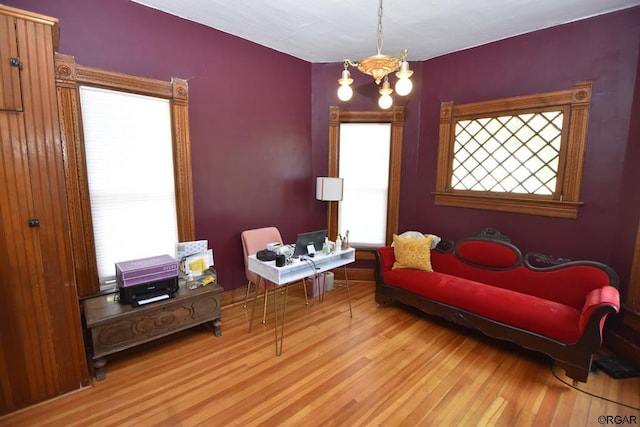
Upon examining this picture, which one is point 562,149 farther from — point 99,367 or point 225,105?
point 99,367

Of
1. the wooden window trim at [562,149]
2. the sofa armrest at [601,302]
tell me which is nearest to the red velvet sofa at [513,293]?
the sofa armrest at [601,302]

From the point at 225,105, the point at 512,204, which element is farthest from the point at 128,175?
the point at 512,204

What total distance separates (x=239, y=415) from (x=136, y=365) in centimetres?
101

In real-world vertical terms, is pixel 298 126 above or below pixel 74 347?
above

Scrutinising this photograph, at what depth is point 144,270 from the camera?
7.50 ft

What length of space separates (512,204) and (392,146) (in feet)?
4.92

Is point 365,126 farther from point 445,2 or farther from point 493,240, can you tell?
point 493,240

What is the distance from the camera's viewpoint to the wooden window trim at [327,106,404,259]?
3.70 m

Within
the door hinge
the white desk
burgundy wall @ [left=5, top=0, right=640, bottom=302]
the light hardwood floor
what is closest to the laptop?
the white desk

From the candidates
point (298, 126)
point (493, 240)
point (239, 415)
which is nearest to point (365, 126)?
point (298, 126)

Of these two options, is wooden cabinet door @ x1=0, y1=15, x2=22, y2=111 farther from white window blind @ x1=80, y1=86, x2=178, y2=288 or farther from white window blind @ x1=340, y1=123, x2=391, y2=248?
white window blind @ x1=340, y1=123, x2=391, y2=248

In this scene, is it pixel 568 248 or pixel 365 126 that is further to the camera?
pixel 365 126

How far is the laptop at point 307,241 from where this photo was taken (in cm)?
265

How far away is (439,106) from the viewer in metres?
3.50
